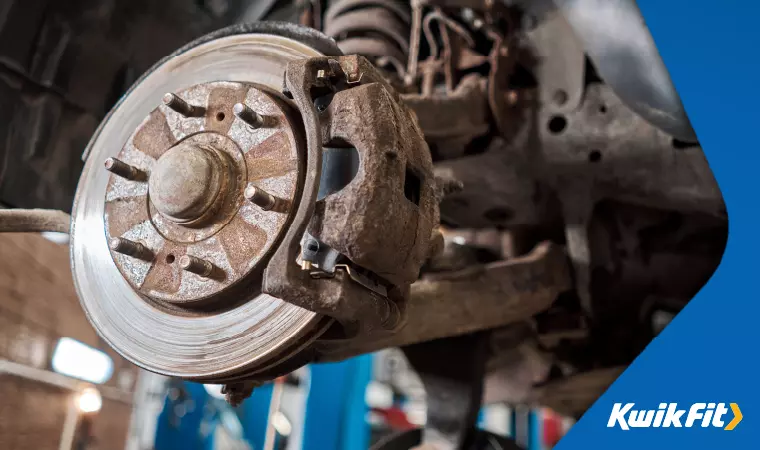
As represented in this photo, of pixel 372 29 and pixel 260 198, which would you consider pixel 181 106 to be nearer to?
pixel 260 198

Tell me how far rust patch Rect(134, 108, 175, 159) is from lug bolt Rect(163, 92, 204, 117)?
→ 26mm

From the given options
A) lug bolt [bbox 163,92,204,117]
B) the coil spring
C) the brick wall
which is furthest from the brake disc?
the brick wall

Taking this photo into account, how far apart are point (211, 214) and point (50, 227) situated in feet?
1.08

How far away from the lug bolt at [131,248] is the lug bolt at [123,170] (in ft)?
0.22

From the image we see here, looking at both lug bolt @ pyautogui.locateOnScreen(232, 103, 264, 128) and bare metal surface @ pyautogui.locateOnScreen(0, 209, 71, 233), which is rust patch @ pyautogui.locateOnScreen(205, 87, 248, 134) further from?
bare metal surface @ pyautogui.locateOnScreen(0, 209, 71, 233)

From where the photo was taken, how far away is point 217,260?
1.87 feet

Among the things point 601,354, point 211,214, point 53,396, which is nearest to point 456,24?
point 211,214

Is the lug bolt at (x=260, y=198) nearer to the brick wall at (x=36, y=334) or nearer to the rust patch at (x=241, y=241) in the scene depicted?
the rust patch at (x=241, y=241)

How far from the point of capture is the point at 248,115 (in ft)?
1.88

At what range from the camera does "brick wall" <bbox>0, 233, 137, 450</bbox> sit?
1524mm

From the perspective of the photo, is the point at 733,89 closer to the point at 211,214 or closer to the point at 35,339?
the point at 211,214

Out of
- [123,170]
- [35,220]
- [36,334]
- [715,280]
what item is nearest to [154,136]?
[123,170]

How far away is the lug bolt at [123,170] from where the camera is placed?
2.07 ft

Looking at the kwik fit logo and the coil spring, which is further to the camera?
the coil spring
